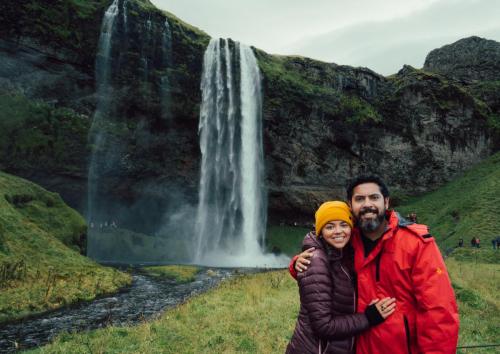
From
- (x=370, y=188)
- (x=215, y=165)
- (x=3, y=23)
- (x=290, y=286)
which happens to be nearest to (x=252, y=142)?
(x=215, y=165)

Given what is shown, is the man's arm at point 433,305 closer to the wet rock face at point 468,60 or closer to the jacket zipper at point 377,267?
the jacket zipper at point 377,267

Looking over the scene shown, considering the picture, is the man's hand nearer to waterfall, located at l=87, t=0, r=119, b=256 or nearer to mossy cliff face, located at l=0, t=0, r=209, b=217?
mossy cliff face, located at l=0, t=0, r=209, b=217

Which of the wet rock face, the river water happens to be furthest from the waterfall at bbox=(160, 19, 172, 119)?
the wet rock face

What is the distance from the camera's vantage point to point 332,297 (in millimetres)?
4098

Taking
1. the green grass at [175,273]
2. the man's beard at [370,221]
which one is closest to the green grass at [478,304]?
the man's beard at [370,221]

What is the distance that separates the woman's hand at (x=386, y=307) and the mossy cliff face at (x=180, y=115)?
46651mm

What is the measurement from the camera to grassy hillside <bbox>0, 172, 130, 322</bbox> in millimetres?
17281

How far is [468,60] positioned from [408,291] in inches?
4125

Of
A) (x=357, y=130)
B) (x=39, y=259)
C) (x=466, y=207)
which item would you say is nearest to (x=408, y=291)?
(x=39, y=259)

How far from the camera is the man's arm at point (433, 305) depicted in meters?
3.45

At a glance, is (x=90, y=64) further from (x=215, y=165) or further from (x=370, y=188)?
(x=370, y=188)

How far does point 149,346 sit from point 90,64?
42469 millimetres

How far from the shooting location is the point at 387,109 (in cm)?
6312

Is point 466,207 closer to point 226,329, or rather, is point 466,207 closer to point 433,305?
point 226,329
